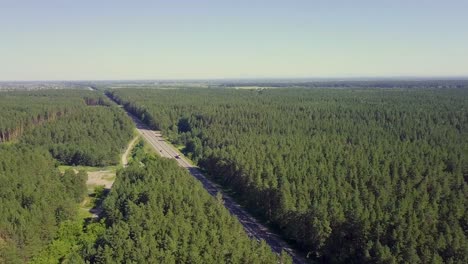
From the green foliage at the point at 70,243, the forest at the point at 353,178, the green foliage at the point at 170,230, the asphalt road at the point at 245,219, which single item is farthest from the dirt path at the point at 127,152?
the green foliage at the point at 70,243

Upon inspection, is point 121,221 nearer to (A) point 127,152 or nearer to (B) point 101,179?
(B) point 101,179

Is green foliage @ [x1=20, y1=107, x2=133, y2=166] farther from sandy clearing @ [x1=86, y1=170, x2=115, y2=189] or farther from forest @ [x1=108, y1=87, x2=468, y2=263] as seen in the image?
forest @ [x1=108, y1=87, x2=468, y2=263]

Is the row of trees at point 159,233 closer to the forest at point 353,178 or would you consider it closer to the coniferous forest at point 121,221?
the coniferous forest at point 121,221

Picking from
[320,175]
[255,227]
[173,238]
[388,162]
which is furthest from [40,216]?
[388,162]

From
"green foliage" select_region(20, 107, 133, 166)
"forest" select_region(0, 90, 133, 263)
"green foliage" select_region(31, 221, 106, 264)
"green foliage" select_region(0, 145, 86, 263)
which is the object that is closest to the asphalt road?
"green foliage" select_region(20, 107, 133, 166)

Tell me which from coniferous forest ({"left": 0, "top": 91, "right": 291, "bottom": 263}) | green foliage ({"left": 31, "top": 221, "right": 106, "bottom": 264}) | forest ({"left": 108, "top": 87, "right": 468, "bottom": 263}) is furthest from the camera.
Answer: forest ({"left": 108, "top": 87, "right": 468, "bottom": 263})

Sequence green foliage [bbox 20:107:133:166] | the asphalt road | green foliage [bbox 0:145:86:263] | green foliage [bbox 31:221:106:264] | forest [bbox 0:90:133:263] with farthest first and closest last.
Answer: green foliage [bbox 20:107:133:166], the asphalt road, forest [bbox 0:90:133:263], green foliage [bbox 0:145:86:263], green foliage [bbox 31:221:106:264]

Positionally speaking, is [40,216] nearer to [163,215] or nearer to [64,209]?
[64,209]
